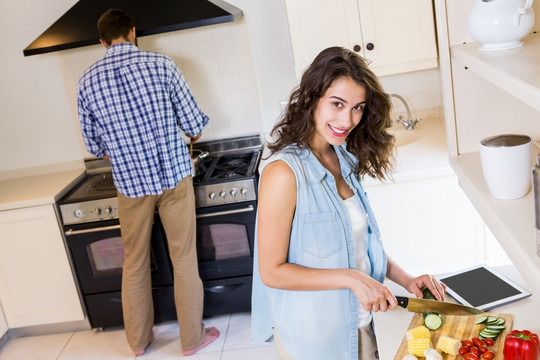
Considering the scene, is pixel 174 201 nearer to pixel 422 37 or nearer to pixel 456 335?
pixel 422 37

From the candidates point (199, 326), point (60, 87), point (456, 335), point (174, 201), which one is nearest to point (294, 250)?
point (456, 335)

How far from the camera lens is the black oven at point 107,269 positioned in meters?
3.35

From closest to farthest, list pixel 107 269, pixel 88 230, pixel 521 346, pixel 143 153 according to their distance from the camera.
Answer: pixel 521 346
pixel 143 153
pixel 88 230
pixel 107 269

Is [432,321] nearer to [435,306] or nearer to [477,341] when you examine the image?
[435,306]

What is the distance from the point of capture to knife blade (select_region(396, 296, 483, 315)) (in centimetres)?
160

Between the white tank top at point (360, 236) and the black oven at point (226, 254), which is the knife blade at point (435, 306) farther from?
the black oven at point (226, 254)

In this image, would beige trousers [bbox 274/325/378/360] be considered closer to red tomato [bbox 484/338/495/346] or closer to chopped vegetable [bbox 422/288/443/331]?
chopped vegetable [bbox 422/288/443/331]

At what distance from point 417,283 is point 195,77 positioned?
2.35 m

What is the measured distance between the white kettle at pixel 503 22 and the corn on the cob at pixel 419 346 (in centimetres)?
75

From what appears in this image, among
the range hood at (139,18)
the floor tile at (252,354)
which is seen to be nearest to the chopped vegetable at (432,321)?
the floor tile at (252,354)

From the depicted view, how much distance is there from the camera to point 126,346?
3.42m

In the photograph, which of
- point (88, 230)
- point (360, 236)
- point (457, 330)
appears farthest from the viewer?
point (88, 230)

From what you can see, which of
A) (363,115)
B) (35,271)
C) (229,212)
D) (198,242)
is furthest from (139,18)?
(363,115)

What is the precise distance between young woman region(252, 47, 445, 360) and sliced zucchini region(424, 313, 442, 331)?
0.12 meters
